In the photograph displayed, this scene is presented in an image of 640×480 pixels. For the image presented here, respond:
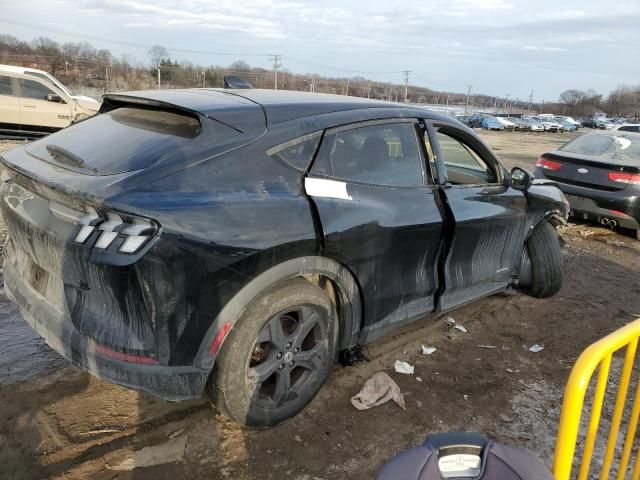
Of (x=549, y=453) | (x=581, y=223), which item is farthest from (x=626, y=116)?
(x=549, y=453)

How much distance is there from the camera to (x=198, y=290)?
90.6 inches

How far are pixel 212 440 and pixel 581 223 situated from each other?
754 centimetres

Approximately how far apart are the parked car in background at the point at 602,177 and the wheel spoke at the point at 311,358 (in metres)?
6.04

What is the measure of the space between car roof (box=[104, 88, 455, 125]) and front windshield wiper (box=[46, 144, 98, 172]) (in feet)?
1.80

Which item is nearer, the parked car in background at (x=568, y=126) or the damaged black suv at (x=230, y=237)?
the damaged black suv at (x=230, y=237)

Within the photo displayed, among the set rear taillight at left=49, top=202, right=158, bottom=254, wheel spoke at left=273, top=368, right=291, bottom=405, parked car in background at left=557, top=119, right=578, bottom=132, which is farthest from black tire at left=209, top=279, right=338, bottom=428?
parked car in background at left=557, top=119, right=578, bottom=132

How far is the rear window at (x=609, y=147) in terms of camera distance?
25.2ft

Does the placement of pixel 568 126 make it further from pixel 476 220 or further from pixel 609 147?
pixel 476 220

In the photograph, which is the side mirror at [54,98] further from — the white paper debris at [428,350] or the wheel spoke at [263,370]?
the wheel spoke at [263,370]

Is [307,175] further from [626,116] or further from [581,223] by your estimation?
[626,116]

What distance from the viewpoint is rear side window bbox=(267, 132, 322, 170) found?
271 centimetres

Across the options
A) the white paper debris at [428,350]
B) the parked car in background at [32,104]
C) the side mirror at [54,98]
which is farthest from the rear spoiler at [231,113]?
the side mirror at [54,98]

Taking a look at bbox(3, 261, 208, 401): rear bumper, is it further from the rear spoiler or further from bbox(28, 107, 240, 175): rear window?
the rear spoiler

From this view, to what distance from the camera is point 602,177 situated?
7.35 metres
